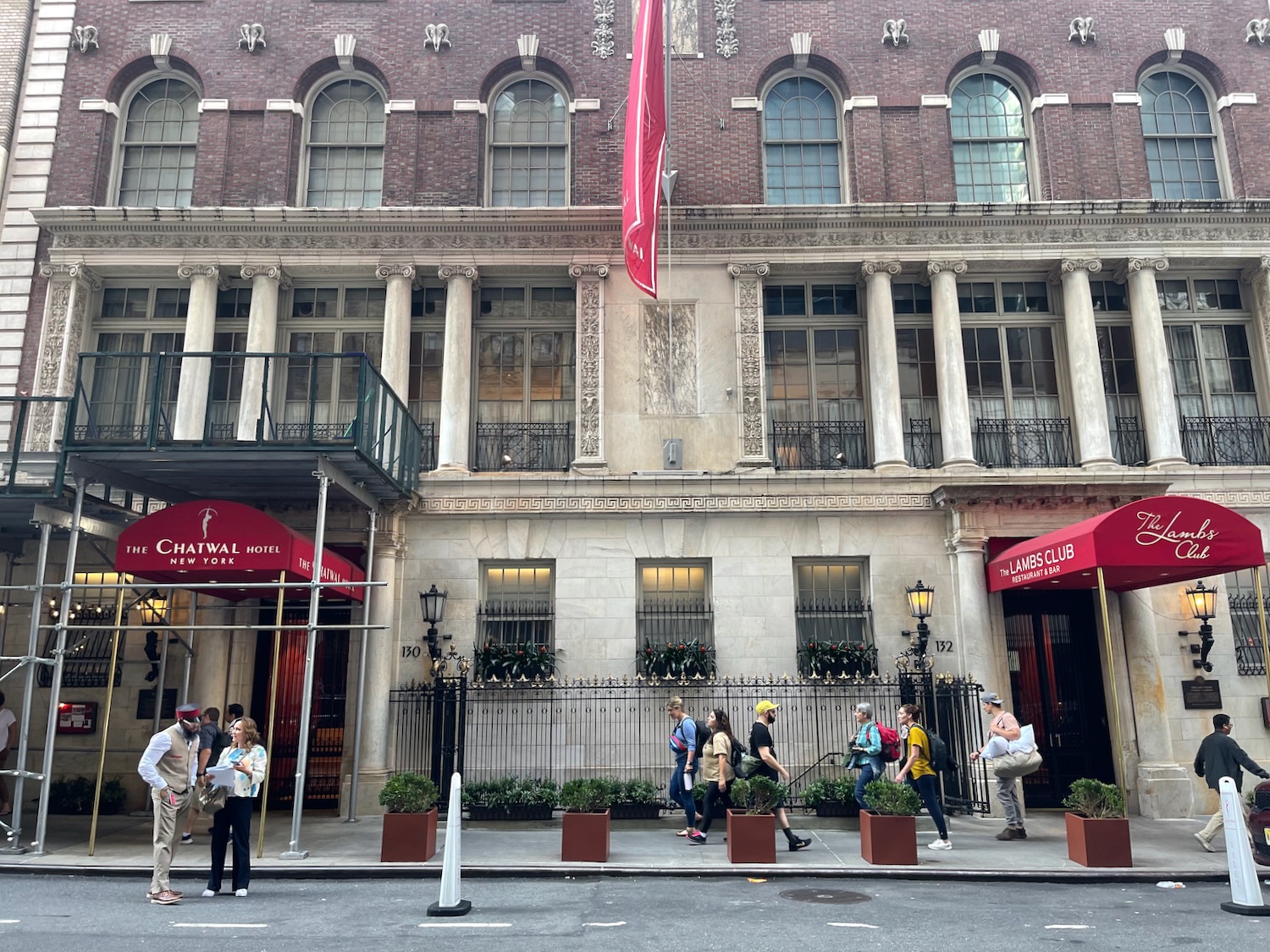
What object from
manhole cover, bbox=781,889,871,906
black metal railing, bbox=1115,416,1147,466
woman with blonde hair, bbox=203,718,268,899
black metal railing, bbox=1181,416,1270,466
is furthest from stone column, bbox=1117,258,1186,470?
woman with blonde hair, bbox=203,718,268,899

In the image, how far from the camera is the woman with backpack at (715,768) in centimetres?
1291

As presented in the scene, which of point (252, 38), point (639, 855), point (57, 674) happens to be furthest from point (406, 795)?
point (252, 38)

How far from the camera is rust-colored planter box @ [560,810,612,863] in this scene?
38.0 feet

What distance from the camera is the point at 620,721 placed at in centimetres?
1647

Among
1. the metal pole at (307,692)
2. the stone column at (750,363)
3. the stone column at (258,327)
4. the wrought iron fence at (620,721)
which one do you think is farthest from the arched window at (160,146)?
the wrought iron fence at (620,721)

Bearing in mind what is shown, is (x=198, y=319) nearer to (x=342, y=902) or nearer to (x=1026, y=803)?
(x=342, y=902)

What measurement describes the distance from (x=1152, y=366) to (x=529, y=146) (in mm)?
12814

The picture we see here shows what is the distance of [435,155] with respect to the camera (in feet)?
62.6

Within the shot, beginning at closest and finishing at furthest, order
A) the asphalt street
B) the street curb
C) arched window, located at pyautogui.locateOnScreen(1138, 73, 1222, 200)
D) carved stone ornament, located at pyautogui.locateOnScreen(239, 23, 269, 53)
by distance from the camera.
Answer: the asphalt street, the street curb, arched window, located at pyautogui.locateOnScreen(1138, 73, 1222, 200), carved stone ornament, located at pyautogui.locateOnScreen(239, 23, 269, 53)

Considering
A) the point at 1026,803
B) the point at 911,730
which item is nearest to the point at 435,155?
the point at 911,730

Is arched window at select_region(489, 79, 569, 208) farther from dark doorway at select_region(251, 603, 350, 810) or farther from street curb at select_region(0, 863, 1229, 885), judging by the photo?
street curb at select_region(0, 863, 1229, 885)

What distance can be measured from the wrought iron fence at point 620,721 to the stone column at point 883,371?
418 centimetres

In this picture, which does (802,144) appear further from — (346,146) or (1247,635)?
(1247,635)

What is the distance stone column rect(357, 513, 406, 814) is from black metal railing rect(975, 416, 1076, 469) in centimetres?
1100
